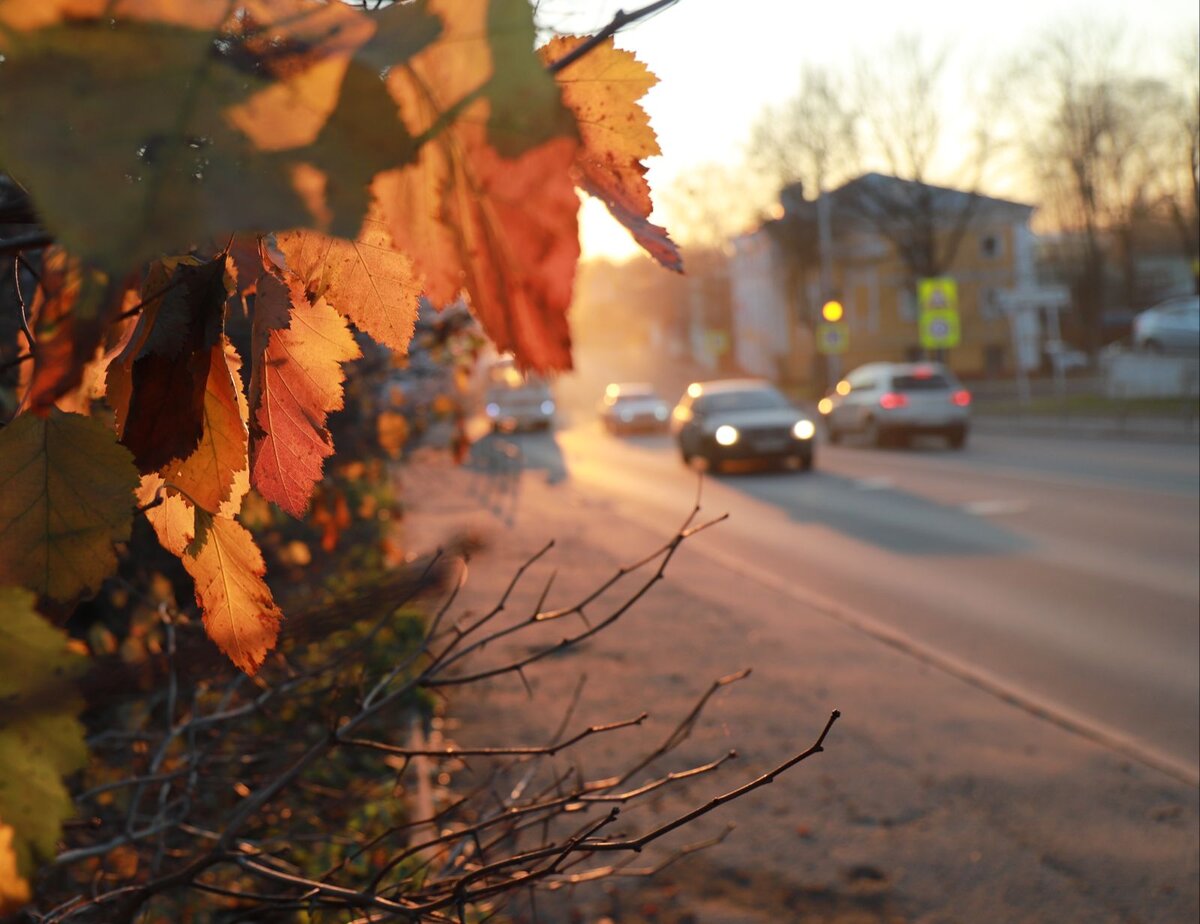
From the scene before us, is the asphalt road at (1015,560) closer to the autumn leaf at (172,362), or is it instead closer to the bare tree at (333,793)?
the bare tree at (333,793)

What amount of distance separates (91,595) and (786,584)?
1007cm

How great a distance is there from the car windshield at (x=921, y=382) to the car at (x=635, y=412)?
11391mm

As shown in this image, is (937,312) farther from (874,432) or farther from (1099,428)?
(1099,428)

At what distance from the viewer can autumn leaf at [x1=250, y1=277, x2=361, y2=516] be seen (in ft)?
2.48

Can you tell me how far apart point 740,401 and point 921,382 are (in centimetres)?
452

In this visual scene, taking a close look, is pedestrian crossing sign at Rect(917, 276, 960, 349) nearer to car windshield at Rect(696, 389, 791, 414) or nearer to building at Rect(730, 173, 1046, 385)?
building at Rect(730, 173, 1046, 385)

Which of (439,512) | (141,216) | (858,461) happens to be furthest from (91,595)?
(858,461)

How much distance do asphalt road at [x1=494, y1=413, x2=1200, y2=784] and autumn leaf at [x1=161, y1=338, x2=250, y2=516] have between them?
5205 mm

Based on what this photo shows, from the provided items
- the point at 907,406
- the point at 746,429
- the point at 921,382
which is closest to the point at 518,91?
the point at 746,429

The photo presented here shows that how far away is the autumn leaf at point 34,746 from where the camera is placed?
21.3 inches

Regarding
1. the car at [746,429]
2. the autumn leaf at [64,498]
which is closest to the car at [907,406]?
the car at [746,429]

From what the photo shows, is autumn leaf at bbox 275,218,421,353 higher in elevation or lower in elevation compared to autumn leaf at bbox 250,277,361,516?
higher

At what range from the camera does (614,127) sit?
70cm

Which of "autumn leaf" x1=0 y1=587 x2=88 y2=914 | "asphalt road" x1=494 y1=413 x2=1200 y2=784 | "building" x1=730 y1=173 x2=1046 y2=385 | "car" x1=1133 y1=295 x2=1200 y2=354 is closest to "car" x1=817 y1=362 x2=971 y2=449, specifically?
"asphalt road" x1=494 y1=413 x2=1200 y2=784
